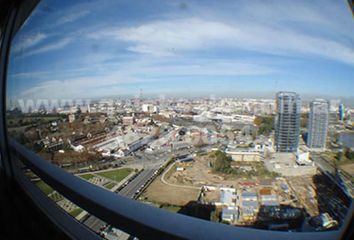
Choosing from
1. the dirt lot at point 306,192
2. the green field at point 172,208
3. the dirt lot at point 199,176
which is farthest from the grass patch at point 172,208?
the dirt lot at point 306,192

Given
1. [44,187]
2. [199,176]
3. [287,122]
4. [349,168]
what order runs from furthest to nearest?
[44,187], [199,176], [287,122], [349,168]

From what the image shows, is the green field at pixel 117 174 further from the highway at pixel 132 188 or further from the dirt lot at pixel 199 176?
the dirt lot at pixel 199 176

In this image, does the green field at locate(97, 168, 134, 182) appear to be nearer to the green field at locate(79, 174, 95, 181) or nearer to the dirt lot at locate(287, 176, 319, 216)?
the green field at locate(79, 174, 95, 181)

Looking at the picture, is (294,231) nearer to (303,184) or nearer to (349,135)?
(303,184)

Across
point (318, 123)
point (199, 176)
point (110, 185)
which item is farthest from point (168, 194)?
point (318, 123)

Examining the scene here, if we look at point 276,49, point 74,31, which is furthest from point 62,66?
point 276,49

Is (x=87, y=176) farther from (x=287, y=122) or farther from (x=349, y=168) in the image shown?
(x=349, y=168)
